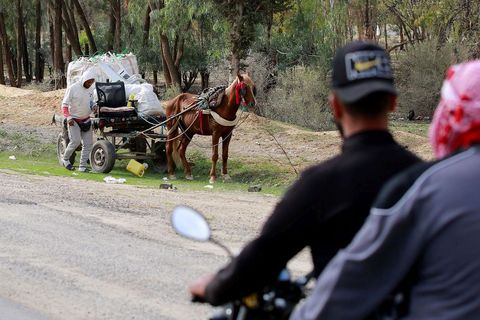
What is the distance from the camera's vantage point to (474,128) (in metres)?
2.80

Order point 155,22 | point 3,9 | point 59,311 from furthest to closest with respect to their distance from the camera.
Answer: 1. point 3,9
2. point 155,22
3. point 59,311

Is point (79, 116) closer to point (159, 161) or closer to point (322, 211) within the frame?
point (159, 161)

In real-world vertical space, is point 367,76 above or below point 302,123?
above

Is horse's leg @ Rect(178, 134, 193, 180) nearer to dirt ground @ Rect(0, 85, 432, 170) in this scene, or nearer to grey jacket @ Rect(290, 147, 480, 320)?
dirt ground @ Rect(0, 85, 432, 170)

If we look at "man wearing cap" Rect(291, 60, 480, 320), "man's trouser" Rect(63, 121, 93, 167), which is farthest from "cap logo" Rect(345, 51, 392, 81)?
"man's trouser" Rect(63, 121, 93, 167)

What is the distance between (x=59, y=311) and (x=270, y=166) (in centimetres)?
1326

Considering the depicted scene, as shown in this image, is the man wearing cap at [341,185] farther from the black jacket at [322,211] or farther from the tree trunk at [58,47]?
the tree trunk at [58,47]

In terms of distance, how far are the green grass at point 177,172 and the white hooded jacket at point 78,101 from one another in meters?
1.36

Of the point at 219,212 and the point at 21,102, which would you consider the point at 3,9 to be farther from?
the point at 219,212

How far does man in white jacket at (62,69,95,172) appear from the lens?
64.8 feet

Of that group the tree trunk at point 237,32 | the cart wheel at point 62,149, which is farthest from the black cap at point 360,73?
the tree trunk at point 237,32

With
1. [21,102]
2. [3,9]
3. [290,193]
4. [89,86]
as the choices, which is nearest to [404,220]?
[290,193]

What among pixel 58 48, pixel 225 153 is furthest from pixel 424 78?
pixel 58 48

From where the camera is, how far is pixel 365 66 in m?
3.14
